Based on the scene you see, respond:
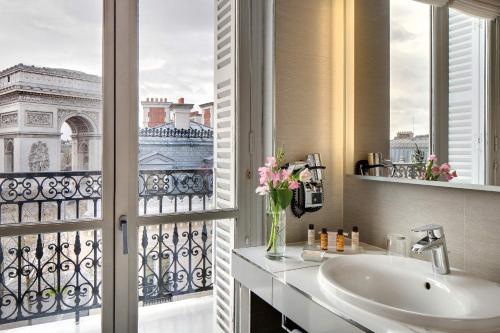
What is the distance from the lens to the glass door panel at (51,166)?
4.59ft

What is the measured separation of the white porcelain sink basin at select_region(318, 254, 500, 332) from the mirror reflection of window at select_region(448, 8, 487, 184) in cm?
36

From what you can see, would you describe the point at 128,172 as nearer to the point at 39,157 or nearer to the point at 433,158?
the point at 39,157

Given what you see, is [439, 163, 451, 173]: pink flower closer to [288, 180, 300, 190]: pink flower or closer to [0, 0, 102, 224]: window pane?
[288, 180, 300, 190]: pink flower

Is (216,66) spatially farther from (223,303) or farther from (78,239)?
(223,303)

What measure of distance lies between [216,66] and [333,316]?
1.24 metres

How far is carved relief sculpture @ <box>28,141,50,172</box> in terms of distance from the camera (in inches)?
56.3

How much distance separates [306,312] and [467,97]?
0.91 meters

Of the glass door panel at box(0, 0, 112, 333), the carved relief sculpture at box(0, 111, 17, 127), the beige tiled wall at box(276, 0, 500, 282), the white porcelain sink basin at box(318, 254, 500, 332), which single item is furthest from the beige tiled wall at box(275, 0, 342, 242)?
the carved relief sculpture at box(0, 111, 17, 127)

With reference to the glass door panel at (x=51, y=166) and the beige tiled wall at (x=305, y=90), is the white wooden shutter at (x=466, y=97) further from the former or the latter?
the glass door panel at (x=51, y=166)

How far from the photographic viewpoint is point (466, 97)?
1239 millimetres

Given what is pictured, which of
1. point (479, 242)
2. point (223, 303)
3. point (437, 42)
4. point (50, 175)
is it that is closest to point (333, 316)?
point (479, 242)

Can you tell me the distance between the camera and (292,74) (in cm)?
175

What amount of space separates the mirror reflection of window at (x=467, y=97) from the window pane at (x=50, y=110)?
4.58 ft

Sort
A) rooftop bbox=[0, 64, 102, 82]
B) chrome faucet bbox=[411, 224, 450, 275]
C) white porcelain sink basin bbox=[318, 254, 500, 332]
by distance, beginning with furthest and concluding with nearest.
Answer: rooftop bbox=[0, 64, 102, 82] < chrome faucet bbox=[411, 224, 450, 275] < white porcelain sink basin bbox=[318, 254, 500, 332]
